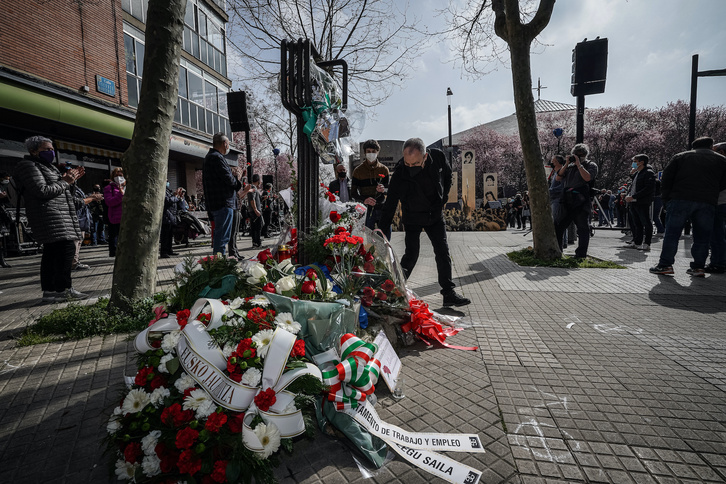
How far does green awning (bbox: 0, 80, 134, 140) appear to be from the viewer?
9500 mm

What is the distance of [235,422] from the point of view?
5.51ft

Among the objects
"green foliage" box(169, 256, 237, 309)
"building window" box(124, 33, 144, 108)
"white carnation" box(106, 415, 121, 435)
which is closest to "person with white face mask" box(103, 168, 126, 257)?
"green foliage" box(169, 256, 237, 309)

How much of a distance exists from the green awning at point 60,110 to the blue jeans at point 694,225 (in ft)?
43.5

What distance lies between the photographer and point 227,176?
547 cm

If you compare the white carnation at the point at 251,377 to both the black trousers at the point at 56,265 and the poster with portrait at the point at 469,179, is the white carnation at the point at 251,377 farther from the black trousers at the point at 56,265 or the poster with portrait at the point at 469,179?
the poster with portrait at the point at 469,179

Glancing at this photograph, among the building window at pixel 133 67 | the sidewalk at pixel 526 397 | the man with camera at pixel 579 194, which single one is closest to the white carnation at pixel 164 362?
the sidewalk at pixel 526 397

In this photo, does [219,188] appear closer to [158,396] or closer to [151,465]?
[158,396]

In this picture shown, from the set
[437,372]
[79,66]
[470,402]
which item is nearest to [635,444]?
[470,402]

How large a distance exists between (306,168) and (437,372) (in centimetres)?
204

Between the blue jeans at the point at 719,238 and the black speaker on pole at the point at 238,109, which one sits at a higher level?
the black speaker on pole at the point at 238,109

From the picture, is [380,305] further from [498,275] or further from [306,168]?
[498,275]

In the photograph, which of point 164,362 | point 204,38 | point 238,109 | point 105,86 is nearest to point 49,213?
point 164,362

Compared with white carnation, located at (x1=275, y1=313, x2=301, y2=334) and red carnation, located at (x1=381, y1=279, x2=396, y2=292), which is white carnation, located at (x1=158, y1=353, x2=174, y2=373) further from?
red carnation, located at (x1=381, y1=279, x2=396, y2=292)

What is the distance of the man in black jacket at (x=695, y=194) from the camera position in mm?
5414
